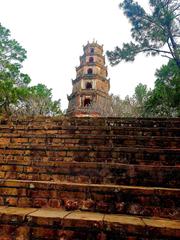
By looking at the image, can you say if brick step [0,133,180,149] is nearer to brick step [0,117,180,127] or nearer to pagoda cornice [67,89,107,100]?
brick step [0,117,180,127]

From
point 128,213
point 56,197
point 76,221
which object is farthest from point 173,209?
point 56,197

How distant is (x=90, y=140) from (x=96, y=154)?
0.74m

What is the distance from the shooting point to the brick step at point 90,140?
4.86m

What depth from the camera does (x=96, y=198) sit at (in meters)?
2.89

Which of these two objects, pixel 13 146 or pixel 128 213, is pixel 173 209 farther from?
pixel 13 146

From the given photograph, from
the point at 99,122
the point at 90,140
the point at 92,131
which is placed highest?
the point at 99,122

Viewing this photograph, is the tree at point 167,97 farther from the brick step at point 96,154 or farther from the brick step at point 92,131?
the brick step at point 96,154

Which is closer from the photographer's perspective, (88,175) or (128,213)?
(128,213)

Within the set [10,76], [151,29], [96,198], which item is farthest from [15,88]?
[96,198]

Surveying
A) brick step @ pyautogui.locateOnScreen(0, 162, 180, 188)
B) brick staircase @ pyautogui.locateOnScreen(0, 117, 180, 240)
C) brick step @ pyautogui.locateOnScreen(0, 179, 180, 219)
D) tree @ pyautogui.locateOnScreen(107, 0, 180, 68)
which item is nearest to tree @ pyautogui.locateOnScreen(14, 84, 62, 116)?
tree @ pyautogui.locateOnScreen(107, 0, 180, 68)

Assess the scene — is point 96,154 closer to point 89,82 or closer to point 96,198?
point 96,198

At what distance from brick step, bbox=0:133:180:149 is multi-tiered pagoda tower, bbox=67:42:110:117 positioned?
1752 centimetres

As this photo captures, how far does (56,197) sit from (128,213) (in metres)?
0.85

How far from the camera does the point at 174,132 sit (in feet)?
18.1
